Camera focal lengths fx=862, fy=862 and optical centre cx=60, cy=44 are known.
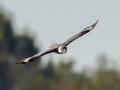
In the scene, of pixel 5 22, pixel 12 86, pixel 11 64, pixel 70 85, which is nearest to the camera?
pixel 70 85

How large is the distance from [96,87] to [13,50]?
1885 cm

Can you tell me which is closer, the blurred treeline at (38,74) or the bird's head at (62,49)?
the bird's head at (62,49)

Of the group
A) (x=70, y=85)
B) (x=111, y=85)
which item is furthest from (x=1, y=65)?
(x=111, y=85)

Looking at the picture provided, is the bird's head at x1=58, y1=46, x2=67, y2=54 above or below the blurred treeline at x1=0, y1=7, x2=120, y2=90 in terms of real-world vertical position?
below

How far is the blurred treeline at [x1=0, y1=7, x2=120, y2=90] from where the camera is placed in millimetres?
51594

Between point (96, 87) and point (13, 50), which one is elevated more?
point (13, 50)

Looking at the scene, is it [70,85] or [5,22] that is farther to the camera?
[5,22]

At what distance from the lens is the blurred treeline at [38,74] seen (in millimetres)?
51594

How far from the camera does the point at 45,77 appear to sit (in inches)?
2287

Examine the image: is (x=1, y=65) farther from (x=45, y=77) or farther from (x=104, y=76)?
(x=104, y=76)

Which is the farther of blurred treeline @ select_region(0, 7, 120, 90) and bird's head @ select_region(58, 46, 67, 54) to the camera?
blurred treeline @ select_region(0, 7, 120, 90)

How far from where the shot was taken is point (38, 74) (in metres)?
58.5

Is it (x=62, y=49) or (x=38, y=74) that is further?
(x=38, y=74)

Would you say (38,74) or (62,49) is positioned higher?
(38,74)
